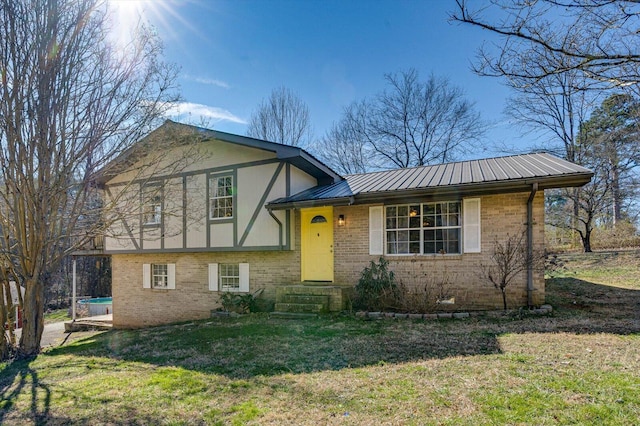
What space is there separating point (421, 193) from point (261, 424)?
6.60m

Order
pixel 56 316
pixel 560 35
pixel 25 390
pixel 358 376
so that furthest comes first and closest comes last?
1. pixel 56 316
2. pixel 25 390
3. pixel 358 376
4. pixel 560 35

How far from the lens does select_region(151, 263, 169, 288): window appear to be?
524 inches

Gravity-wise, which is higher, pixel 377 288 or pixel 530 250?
pixel 530 250

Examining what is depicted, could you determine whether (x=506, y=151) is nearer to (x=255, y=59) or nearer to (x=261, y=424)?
(x=255, y=59)

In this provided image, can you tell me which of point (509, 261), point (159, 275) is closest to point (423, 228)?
point (509, 261)

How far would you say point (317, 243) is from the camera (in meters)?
10.6

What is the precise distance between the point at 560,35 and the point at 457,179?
489 centimetres

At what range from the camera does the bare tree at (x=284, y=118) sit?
23.4 meters

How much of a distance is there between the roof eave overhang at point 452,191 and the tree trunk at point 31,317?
5745mm

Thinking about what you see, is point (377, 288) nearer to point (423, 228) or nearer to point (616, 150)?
point (423, 228)

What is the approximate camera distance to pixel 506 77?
14.1 feet

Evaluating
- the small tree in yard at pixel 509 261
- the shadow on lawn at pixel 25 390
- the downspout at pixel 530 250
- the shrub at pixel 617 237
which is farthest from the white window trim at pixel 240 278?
the shrub at pixel 617 237

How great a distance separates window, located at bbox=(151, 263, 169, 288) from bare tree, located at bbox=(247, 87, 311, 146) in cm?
1216

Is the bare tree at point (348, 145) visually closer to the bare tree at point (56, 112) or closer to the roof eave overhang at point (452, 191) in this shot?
the roof eave overhang at point (452, 191)
